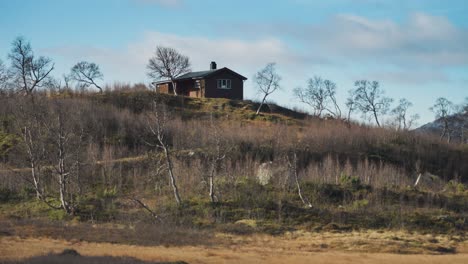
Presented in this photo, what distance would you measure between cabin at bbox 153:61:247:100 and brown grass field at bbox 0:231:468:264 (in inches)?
1482

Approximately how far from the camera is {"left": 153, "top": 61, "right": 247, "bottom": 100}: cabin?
185 feet

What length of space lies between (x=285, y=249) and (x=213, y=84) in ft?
134

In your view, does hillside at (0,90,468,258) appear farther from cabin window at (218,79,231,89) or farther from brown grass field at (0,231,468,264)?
cabin window at (218,79,231,89)

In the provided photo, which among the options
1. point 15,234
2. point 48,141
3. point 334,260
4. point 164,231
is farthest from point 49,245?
point 48,141

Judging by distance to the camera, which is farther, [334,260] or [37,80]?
[37,80]

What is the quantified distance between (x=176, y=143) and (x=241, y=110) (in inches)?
769

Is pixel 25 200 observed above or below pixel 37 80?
below

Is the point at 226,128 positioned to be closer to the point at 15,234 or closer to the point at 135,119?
the point at 135,119

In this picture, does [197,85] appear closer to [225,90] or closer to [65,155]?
[225,90]

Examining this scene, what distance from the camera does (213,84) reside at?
186ft

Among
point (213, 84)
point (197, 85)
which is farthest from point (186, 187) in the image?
point (197, 85)

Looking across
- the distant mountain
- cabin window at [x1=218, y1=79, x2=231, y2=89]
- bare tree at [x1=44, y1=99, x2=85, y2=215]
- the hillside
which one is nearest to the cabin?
cabin window at [x1=218, y1=79, x2=231, y2=89]

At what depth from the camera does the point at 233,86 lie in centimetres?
5809

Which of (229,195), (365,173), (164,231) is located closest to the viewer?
(164,231)
